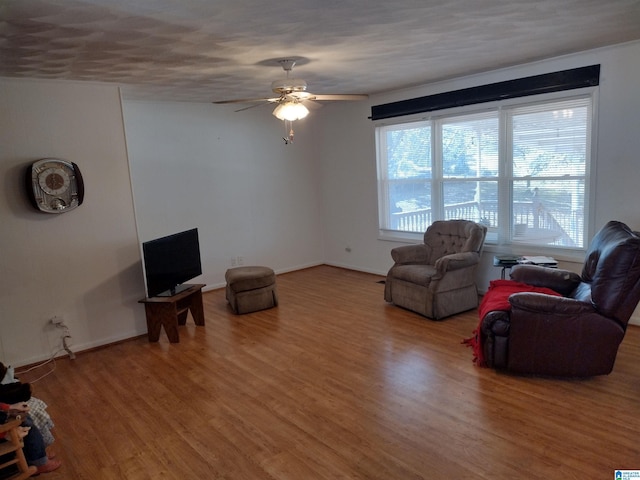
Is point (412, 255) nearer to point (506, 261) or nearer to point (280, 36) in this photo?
point (506, 261)

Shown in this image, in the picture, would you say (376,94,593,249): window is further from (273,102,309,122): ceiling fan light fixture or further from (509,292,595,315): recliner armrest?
(273,102,309,122): ceiling fan light fixture

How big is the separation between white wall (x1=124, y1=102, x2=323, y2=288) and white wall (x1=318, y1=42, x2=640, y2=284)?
0.43m

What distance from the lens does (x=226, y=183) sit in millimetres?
6207

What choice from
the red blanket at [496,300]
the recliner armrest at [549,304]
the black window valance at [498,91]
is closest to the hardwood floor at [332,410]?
the red blanket at [496,300]

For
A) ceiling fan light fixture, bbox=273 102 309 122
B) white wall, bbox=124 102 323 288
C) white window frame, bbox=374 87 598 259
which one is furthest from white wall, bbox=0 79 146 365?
white window frame, bbox=374 87 598 259

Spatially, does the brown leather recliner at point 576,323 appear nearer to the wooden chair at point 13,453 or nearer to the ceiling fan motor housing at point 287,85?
the ceiling fan motor housing at point 287,85

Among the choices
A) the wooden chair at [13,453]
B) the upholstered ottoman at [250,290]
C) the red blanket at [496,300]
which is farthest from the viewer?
the upholstered ottoman at [250,290]

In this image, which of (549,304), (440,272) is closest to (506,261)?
(440,272)

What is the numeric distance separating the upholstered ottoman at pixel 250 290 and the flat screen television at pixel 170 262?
1.41 ft

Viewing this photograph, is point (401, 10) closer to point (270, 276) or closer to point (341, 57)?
point (341, 57)

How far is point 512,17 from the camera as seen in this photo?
2.93m

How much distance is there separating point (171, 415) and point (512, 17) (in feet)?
11.2

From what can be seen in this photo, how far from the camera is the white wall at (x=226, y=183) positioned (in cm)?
553

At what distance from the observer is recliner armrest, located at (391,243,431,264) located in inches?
199
